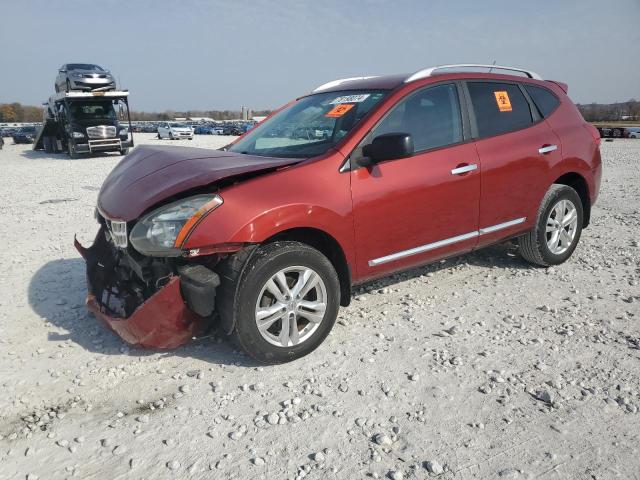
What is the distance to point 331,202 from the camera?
3.21 m

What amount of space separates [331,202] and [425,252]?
1031 mm

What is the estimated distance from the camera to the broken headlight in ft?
9.31

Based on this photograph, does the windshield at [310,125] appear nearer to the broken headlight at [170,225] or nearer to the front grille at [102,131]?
the broken headlight at [170,225]

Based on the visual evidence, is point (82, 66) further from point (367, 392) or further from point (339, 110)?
point (367, 392)

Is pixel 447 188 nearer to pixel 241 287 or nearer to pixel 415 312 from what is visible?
pixel 415 312

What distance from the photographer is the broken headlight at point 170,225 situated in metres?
2.84

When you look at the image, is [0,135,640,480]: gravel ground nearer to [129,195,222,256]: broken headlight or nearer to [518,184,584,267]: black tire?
[518,184,584,267]: black tire

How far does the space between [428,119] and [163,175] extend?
2041mm

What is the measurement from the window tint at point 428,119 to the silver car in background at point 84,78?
747 inches

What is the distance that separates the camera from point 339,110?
3771 mm

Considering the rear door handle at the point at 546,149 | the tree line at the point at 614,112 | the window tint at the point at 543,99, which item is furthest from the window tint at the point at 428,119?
the tree line at the point at 614,112

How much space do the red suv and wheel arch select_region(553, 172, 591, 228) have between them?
0.21m

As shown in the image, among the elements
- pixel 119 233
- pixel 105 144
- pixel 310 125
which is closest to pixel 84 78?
pixel 105 144

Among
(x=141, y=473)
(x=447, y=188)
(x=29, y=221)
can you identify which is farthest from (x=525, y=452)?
(x=29, y=221)
